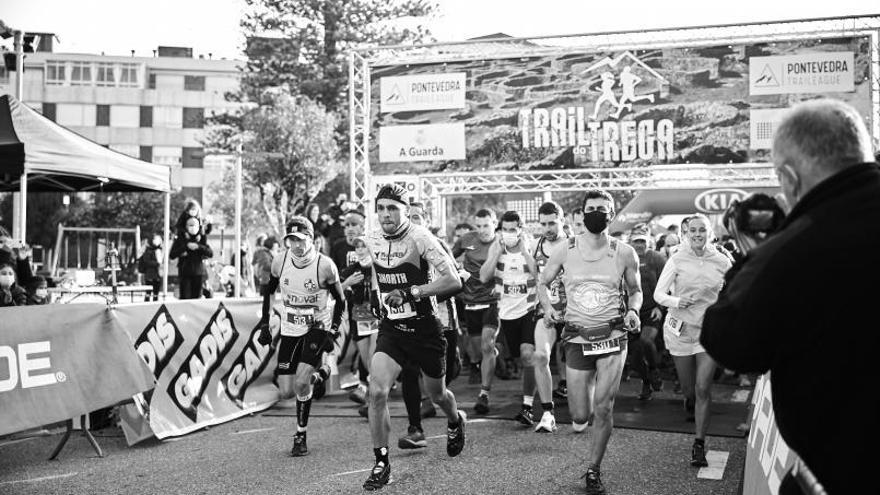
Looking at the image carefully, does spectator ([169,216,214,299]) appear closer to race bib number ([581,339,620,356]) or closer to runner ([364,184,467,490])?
runner ([364,184,467,490])

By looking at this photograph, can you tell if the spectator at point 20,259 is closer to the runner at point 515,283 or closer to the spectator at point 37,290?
the spectator at point 37,290

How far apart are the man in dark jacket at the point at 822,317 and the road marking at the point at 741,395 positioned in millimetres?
8563

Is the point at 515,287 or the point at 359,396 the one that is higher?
the point at 515,287

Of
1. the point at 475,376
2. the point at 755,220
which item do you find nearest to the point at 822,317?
the point at 755,220

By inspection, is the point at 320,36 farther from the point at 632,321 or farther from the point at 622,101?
the point at 632,321

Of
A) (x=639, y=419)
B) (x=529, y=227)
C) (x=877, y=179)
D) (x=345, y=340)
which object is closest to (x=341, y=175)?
(x=529, y=227)

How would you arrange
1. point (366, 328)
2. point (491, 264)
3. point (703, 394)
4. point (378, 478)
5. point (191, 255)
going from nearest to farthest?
point (378, 478) < point (703, 394) < point (491, 264) < point (366, 328) < point (191, 255)

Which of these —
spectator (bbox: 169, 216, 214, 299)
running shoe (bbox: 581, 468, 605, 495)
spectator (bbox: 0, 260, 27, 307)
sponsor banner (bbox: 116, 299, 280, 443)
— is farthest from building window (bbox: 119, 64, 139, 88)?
running shoe (bbox: 581, 468, 605, 495)

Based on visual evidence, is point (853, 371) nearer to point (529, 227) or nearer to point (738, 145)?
point (738, 145)

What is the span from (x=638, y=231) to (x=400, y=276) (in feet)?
21.0

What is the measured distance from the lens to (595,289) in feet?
21.5

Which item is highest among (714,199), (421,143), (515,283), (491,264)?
(421,143)

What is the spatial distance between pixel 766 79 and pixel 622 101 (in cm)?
297

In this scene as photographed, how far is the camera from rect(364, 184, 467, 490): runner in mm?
6453
